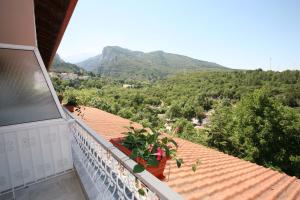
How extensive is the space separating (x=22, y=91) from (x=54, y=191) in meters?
1.48

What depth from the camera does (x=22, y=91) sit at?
282 centimetres

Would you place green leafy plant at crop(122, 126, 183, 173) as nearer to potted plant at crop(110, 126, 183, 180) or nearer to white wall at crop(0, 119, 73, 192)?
potted plant at crop(110, 126, 183, 180)

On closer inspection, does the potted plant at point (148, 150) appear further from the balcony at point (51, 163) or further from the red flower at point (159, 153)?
the balcony at point (51, 163)

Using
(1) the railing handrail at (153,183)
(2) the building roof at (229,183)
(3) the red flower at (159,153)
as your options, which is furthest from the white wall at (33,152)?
(3) the red flower at (159,153)

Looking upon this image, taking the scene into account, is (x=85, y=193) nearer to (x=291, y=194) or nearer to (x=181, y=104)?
(x=291, y=194)

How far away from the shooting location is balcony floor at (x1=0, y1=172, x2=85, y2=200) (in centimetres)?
255

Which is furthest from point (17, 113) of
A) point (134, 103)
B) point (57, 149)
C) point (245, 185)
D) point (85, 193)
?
point (134, 103)

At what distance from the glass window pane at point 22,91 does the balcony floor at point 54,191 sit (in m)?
0.94

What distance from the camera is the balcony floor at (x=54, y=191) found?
2.55 meters

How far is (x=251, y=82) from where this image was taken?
6000 centimetres

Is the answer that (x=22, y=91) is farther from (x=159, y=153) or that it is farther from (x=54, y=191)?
(x=159, y=153)

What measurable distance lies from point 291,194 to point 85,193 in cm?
414

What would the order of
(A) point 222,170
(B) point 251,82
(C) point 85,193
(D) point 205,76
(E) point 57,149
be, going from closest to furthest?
1. (C) point 85,193
2. (E) point 57,149
3. (A) point 222,170
4. (B) point 251,82
5. (D) point 205,76

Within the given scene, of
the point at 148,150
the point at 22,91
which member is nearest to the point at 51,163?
the point at 22,91
